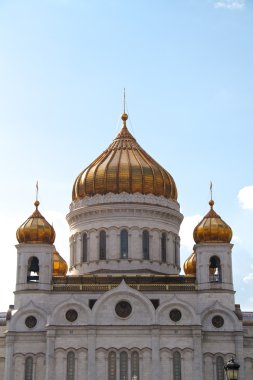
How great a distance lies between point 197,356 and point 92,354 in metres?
6.31

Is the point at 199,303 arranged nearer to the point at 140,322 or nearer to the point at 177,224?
the point at 140,322

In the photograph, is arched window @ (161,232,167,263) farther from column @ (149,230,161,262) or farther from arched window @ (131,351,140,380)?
arched window @ (131,351,140,380)

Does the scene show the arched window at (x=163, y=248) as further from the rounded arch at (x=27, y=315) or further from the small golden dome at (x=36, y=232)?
the rounded arch at (x=27, y=315)

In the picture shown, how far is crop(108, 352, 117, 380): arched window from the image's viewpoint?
4275 centimetres

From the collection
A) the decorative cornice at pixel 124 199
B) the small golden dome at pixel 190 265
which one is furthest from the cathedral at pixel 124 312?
the small golden dome at pixel 190 265

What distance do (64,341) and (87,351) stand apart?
154cm

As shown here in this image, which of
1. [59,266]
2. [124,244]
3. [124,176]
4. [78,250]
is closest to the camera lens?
[124,244]

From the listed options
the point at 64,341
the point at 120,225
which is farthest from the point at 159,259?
the point at 64,341

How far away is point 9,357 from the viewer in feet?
143

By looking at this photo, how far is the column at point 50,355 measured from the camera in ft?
140

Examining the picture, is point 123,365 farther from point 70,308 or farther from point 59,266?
point 59,266

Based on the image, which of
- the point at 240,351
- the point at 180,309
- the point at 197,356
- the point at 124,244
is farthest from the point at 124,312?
the point at 240,351

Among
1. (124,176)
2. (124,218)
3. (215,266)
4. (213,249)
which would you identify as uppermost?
(124,176)

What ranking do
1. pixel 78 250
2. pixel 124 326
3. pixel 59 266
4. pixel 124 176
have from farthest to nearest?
1. pixel 59 266
2. pixel 124 176
3. pixel 78 250
4. pixel 124 326
